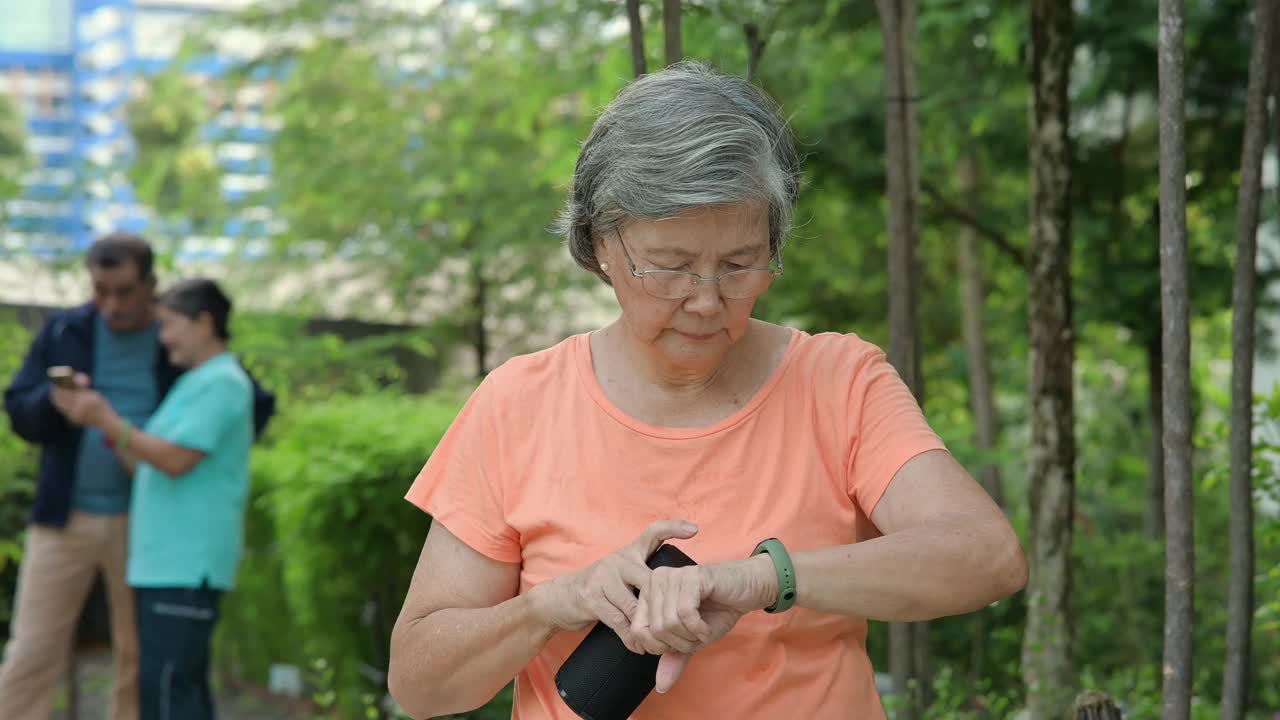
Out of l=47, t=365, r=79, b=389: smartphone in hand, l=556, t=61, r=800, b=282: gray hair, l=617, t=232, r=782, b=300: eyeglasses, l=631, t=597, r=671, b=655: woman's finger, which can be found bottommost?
l=47, t=365, r=79, b=389: smartphone in hand

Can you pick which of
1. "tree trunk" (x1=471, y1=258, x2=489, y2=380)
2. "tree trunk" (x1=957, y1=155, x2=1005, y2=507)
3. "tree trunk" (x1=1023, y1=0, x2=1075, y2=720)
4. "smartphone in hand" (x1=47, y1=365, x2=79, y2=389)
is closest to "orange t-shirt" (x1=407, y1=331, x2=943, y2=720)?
"tree trunk" (x1=1023, y1=0, x2=1075, y2=720)

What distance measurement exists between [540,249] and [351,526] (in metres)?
5.03

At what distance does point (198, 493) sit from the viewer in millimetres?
5078

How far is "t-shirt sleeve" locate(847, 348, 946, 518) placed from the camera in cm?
208

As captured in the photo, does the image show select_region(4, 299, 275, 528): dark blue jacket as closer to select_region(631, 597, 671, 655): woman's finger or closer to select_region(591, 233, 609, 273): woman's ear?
select_region(591, 233, 609, 273): woman's ear

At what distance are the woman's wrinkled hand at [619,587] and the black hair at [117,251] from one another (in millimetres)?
3939

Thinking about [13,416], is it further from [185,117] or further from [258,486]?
[185,117]

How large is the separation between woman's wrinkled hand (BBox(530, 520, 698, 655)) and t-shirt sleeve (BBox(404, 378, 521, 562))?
0.85 ft

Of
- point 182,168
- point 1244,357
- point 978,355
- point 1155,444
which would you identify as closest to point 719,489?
point 1244,357

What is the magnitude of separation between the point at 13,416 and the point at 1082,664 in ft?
15.3

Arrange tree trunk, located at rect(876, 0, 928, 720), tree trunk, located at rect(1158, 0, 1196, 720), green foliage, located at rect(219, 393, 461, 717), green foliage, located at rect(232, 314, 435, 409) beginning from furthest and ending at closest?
green foliage, located at rect(232, 314, 435, 409) → green foliage, located at rect(219, 393, 461, 717) → tree trunk, located at rect(876, 0, 928, 720) → tree trunk, located at rect(1158, 0, 1196, 720)

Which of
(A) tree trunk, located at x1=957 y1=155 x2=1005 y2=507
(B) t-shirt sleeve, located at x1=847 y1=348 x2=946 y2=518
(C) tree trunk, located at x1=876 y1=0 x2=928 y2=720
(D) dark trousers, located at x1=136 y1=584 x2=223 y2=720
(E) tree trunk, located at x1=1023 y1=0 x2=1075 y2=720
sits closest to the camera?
(B) t-shirt sleeve, located at x1=847 y1=348 x2=946 y2=518

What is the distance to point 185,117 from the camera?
43.9 ft

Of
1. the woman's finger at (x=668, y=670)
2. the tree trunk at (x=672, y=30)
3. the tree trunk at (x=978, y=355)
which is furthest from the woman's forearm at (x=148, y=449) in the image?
the tree trunk at (x=978, y=355)
